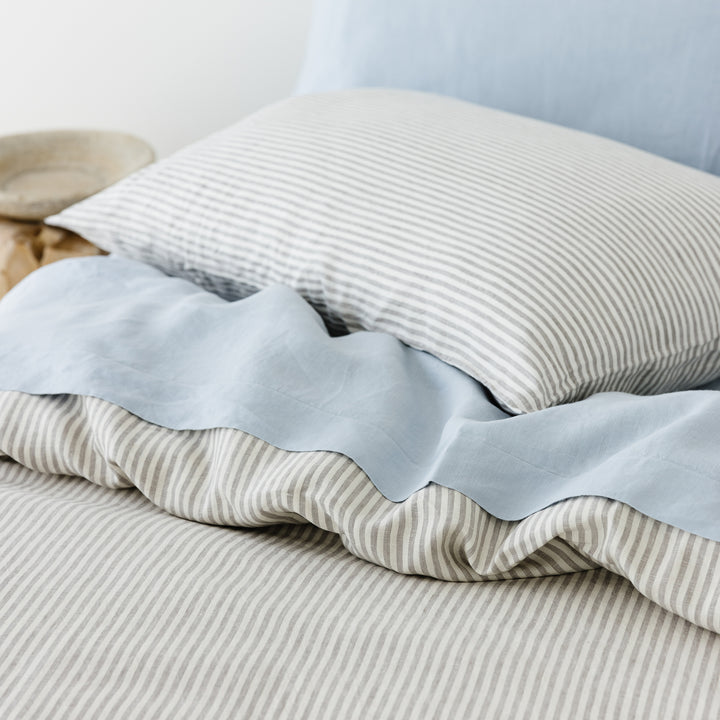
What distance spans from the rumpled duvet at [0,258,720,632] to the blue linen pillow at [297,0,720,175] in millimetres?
435

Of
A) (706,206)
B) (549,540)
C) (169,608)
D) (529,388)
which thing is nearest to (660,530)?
(549,540)

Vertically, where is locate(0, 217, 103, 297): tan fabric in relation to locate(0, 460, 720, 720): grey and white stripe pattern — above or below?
below

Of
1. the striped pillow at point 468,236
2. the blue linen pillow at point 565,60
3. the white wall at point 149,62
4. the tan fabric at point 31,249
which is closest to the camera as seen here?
the striped pillow at point 468,236

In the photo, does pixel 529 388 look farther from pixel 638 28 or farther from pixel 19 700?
pixel 638 28

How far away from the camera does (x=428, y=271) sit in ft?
2.47

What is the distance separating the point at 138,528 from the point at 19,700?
15cm

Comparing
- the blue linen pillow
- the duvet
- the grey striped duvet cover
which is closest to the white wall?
the blue linen pillow

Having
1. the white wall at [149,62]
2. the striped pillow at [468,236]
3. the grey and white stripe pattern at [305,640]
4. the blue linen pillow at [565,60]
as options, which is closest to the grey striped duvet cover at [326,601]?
the grey and white stripe pattern at [305,640]

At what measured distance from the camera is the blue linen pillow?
96 centimetres

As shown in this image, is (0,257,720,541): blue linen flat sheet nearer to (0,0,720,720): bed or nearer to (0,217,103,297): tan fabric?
(0,0,720,720): bed

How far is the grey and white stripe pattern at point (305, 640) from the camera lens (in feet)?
1.57

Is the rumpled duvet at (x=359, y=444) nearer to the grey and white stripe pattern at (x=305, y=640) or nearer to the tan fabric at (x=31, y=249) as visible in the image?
the grey and white stripe pattern at (x=305, y=640)

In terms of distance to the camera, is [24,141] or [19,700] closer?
[19,700]

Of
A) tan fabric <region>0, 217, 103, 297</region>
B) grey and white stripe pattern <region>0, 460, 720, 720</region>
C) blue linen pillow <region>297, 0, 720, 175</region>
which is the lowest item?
tan fabric <region>0, 217, 103, 297</region>
